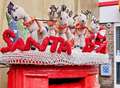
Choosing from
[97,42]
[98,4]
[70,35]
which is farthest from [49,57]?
[98,4]

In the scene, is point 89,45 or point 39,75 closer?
point 39,75

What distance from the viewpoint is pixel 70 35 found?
5.83ft

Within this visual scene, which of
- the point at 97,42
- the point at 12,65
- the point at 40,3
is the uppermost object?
the point at 40,3

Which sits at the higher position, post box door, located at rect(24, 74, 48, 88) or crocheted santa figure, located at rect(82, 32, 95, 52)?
crocheted santa figure, located at rect(82, 32, 95, 52)

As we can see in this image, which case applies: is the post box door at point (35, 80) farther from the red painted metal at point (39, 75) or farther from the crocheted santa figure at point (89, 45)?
the crocheted santa figure at point (89, 45)

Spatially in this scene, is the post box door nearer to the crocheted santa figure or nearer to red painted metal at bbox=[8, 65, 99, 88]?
red painted metal at bbox=[8, 65, 99, 88]

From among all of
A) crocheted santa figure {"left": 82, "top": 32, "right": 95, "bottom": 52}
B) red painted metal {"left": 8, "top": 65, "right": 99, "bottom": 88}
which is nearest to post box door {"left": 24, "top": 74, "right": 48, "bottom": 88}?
red painted metal {"left": 8, "top": 65, "right": 99, "bottom": 88}

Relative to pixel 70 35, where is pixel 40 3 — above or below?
above

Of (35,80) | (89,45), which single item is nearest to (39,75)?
(35,80)

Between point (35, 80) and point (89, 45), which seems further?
point (89, 45)

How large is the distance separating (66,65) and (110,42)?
2.42 meters

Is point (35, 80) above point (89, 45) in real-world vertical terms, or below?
below

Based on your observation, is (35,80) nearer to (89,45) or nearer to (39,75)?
(39,75)

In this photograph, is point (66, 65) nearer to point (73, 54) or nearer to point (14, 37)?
point (73, 54)
